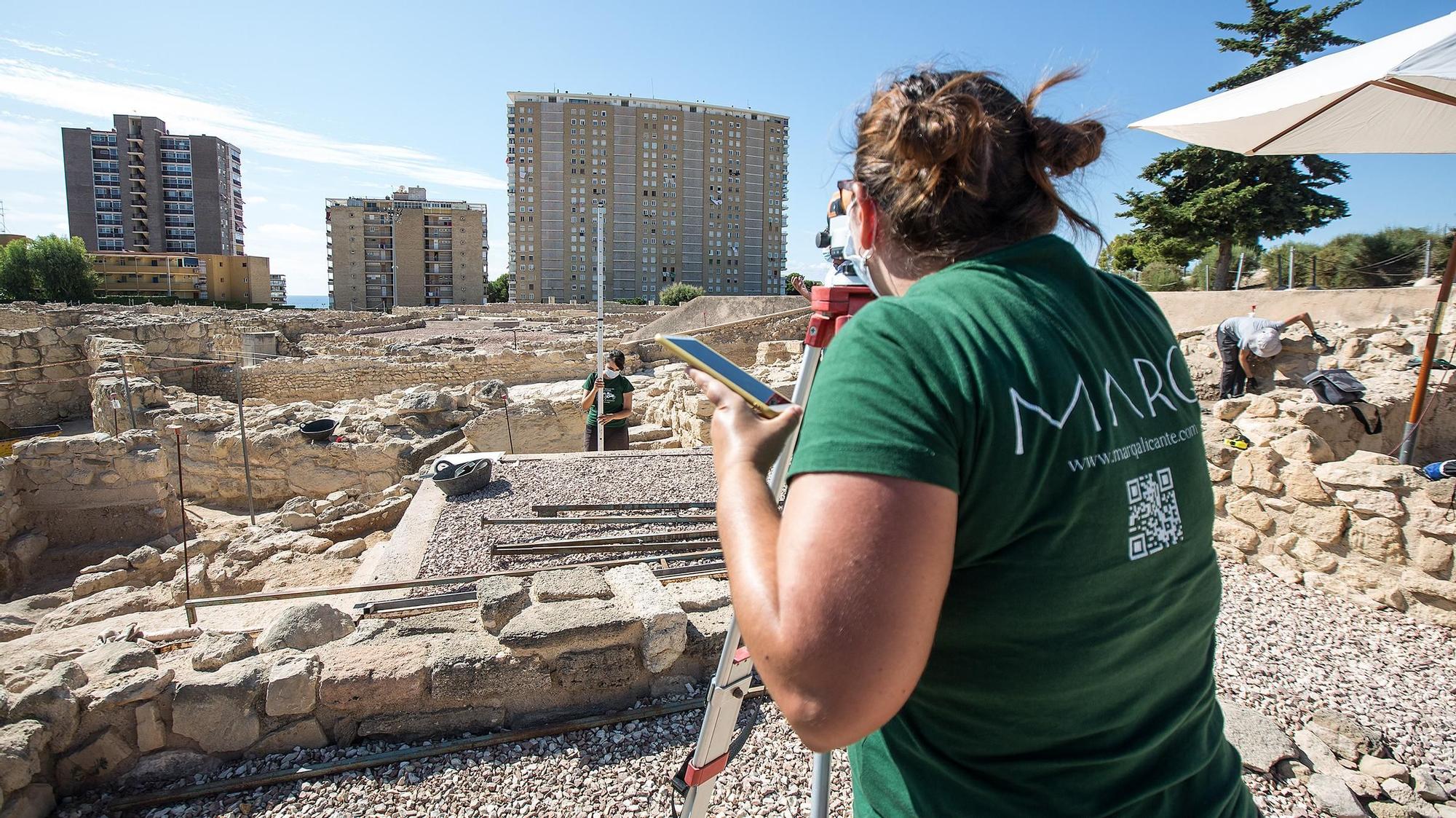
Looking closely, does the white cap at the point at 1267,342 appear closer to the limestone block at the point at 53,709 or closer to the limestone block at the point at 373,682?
the limestone block at the point at 373,682

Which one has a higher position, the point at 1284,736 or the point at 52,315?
the point at 52,315

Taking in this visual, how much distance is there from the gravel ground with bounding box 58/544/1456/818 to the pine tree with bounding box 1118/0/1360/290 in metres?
19.3

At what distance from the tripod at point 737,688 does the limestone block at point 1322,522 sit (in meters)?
4.46

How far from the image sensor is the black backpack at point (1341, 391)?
5566mm

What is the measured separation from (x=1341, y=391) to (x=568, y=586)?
594 centimetres

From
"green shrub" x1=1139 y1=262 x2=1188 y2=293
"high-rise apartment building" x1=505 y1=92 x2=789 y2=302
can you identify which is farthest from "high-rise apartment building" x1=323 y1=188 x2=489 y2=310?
"green shrub" x1=1139 y1=262 x2=1188 y2=293

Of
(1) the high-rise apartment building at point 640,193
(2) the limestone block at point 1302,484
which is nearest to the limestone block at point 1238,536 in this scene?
(2) the limestone block at point 1302,484

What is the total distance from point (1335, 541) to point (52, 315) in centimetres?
3545

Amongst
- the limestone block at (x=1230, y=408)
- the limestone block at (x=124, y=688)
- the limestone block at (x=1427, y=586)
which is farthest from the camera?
A: the limestone block at (x=1230, y=408)

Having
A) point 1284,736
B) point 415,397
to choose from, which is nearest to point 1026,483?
point 1284,736

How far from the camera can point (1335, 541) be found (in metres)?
4.43

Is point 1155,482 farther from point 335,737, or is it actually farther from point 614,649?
point 335,737

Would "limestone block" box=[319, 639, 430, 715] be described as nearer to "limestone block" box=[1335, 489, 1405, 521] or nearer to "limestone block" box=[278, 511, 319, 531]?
"limestone block" box=[1335, 489, 1405, 521]

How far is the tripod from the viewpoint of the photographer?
155 centimetres
